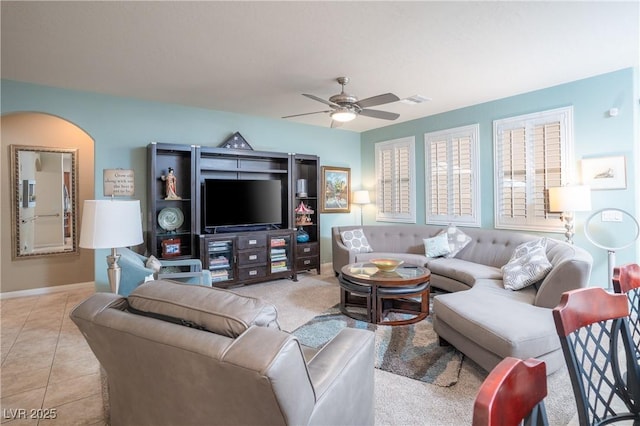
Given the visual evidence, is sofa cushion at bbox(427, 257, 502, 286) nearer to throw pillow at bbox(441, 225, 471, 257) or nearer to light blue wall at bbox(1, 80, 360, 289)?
throw pillow at bbox(441, 225, 471, 257)

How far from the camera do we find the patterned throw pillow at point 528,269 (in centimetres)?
302

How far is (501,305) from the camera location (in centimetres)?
254

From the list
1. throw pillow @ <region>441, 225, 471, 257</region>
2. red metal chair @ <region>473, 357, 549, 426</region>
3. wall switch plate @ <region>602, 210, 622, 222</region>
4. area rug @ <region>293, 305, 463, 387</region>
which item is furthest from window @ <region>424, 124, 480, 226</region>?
red metal chair @ <region>473, 357, 549, 426</region>

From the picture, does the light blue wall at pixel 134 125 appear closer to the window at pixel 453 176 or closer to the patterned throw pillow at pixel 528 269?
the window at pixel 453 176

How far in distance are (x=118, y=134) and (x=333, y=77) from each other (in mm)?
2944

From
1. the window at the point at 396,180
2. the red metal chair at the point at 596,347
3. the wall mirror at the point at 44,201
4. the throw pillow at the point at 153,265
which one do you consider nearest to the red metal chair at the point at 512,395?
the red metal chair at the point at 596,347

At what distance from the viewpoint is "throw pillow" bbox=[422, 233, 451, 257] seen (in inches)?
183

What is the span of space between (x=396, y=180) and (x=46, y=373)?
5373 mm

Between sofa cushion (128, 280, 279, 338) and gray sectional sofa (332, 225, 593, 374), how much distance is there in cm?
167

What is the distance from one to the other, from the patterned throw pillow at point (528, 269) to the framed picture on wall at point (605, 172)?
44.1 inches

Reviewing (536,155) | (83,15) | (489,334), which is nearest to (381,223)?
(536,155)

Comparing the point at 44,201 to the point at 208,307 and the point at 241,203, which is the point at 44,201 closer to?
the point at 241,203

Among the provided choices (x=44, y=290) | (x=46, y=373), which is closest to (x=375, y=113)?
(x=46, y=373)

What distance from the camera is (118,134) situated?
4.29 m
